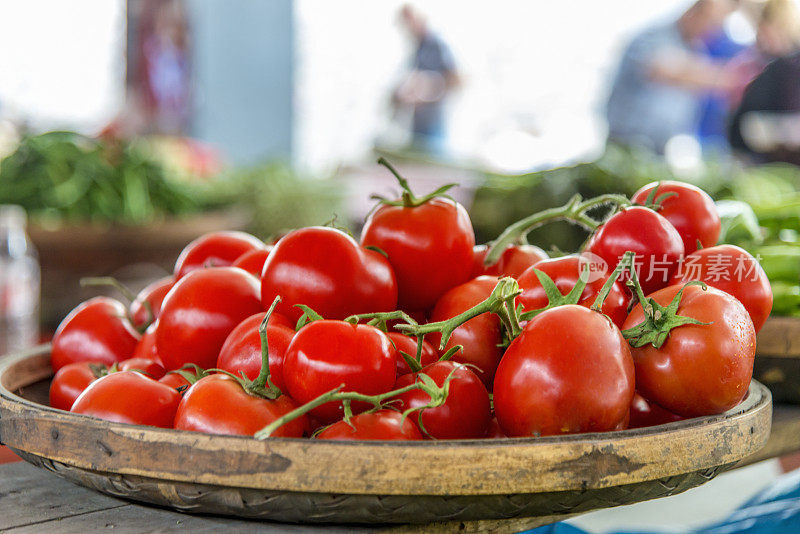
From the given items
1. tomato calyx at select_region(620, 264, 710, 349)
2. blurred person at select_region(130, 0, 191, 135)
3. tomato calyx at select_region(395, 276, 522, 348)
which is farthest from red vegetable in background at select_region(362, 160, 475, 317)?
blurred person at select_region(130, 0, 191, 135)

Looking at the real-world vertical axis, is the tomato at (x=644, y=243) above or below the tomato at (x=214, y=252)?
above

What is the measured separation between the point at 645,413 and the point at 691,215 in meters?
0.29

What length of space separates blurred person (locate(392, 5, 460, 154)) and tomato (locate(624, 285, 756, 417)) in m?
5.55

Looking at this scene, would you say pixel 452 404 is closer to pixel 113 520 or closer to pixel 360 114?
pixel 113 520

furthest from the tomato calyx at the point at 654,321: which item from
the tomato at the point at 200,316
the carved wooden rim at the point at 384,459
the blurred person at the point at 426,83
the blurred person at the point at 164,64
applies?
the blurred person at the point at 164,64

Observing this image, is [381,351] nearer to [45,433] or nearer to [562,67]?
[45,433]

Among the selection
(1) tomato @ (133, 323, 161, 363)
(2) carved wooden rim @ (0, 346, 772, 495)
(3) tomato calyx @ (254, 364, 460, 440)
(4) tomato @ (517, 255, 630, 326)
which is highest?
(4) tomato @ (517, 255, 630, 326)

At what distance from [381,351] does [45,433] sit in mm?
332

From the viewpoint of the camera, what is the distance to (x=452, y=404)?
802 mm

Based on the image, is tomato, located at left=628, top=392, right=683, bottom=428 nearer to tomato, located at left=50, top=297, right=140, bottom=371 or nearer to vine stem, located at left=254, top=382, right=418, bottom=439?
vine stem, located at left=254, top=382, right=418, bottom=439

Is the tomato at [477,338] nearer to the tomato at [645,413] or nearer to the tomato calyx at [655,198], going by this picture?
the tomato at [645,413]

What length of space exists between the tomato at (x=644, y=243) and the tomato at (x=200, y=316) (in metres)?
0.42

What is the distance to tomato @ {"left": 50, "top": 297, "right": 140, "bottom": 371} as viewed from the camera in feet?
3.55

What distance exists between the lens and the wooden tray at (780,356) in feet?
4.01
